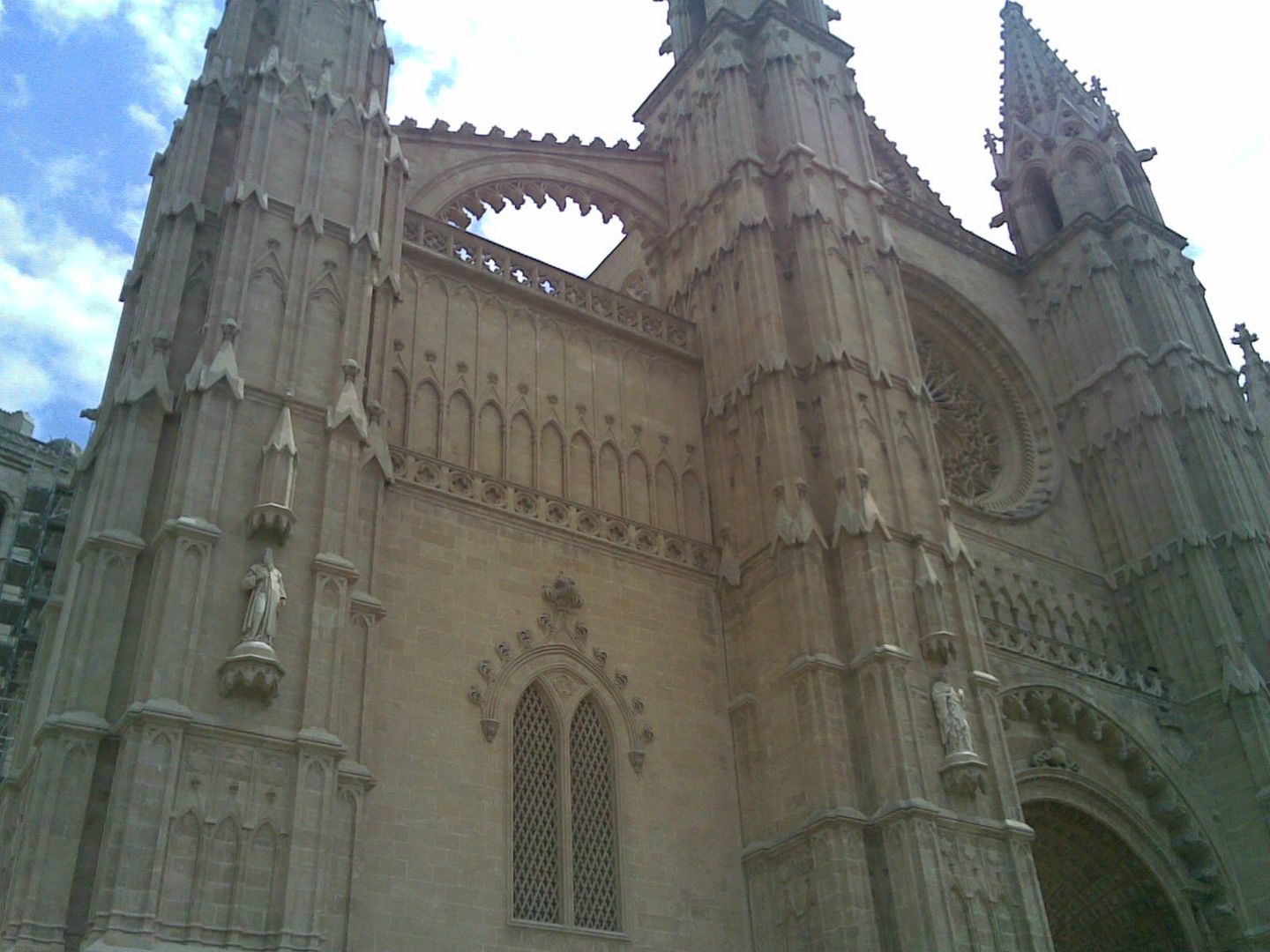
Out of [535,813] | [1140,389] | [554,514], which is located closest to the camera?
[535,813]

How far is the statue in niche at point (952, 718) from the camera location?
1655 cm

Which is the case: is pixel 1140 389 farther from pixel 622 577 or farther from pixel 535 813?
pixel 535 813

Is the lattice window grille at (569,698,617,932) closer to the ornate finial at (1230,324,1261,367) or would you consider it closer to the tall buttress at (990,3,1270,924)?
the tall buttress at (990,3,1270,924)

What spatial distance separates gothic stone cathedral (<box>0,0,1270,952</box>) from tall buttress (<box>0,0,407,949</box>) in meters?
0.05

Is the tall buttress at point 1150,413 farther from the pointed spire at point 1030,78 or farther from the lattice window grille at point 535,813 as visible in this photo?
the lattice window grille at point 535,813

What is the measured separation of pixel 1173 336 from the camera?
2686 cm

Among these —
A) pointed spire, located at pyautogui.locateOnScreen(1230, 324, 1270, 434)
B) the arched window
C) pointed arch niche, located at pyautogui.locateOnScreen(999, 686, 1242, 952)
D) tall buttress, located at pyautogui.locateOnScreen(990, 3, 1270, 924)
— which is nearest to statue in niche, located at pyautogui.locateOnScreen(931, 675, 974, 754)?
pointed arch niche, located at pyautogui.locateOnScreen(999, 686, 1242, 952)

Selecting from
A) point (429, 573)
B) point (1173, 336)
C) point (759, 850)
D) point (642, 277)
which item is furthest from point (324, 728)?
point (1173, 336)

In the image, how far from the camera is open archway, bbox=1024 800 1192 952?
68.0ft

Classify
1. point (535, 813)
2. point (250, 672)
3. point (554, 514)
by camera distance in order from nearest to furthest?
point (250, 672) → point (535, 813) → point (554, 514)

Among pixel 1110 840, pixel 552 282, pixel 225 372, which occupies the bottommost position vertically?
pixel 1110 840

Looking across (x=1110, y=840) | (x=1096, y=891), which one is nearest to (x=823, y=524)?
(x=1110, y=840)

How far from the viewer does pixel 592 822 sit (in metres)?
16.2

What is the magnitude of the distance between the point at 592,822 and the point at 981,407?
14.2m
